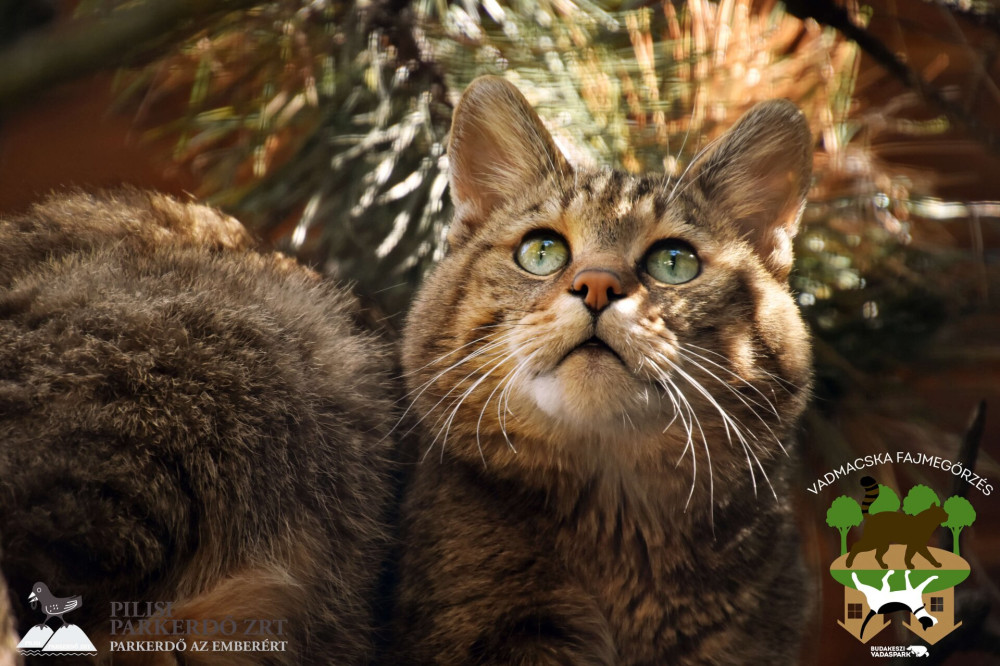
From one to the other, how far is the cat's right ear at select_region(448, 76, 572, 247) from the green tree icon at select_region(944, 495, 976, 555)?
82 centimetres

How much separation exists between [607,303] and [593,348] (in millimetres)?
64

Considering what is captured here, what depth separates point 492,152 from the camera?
1.62m

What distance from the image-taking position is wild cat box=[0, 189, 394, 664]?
1119mm

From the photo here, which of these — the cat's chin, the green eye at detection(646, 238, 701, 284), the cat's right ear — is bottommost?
the cat's chin

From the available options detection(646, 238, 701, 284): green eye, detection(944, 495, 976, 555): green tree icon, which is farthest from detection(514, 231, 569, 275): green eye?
detection(944, 495, 976, 555): green tree icon

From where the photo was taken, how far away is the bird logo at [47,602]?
1.07m

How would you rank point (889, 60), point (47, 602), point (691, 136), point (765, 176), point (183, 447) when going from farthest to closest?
point (691, 136), point (889, 60), point (765, 176), point (183, 447), point (47, 602)

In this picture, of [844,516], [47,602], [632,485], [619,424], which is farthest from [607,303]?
[47,602]

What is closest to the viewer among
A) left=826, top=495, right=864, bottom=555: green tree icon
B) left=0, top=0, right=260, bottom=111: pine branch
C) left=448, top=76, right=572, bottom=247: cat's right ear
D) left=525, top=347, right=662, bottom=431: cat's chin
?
left=525, top=347, right=662, bottom=431: cat's chin

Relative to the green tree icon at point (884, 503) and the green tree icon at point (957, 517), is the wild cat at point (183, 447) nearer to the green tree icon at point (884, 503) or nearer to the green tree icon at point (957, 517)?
the green tree icon at point (884, 503)

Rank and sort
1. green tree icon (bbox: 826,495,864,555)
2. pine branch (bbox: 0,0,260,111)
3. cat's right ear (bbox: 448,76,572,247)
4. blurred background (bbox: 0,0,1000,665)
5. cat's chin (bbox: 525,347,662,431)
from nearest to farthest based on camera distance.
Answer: cat's chin (bbox: 525,347,662,431) → pine branch (bbox: 0,0,260,111) → green tree icon (bbox: 826,495,864,555) → cat's right ear (bbox: 448,76,572,247) → blurred background (bbox: 0,0,1000,665)

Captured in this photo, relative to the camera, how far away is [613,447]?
1.36 metres

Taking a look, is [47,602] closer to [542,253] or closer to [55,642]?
[55,642]

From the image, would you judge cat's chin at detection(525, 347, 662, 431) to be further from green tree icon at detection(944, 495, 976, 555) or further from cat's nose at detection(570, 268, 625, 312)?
green tree icon at detection(944, 495, 976, 555)
